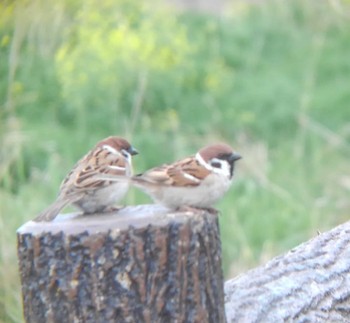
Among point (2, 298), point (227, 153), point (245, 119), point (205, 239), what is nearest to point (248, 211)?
point (245, 119)

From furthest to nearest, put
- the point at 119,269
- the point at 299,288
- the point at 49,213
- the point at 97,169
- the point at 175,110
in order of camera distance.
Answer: the point at 175,110, the point at 97,169, the point at 299,288, the point at 49,213, the point at 119,269

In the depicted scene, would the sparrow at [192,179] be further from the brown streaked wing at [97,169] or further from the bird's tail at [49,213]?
the bird's tail at [49,213]

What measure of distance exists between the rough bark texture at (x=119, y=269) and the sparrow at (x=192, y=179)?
0.51m

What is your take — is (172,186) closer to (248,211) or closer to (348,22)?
(248,211)

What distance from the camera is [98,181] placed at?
13.9ft

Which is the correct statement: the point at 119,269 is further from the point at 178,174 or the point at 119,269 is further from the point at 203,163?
the point at 203,163

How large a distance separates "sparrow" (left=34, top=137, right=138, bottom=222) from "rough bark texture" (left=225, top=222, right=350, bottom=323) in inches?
19.4

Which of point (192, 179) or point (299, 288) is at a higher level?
point (192, 179)

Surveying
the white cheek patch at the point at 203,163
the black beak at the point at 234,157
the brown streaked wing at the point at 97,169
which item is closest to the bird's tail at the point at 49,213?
the brown streaked wing at the point at 97,169

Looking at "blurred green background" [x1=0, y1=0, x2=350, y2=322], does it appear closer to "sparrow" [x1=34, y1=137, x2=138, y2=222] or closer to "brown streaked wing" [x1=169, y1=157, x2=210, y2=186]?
"sparrow" [x1=34, y1=137, x2=138, y2=222]

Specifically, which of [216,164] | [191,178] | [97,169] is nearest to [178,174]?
[191,178]

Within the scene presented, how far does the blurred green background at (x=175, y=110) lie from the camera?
7023mm

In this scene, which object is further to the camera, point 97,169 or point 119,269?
point 97,169

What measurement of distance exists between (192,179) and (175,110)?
5194 millimetres
